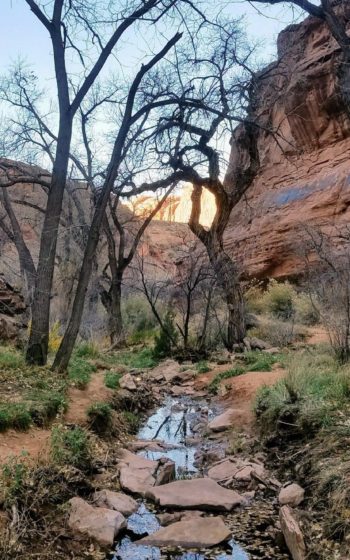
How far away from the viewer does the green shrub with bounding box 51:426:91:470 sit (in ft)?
16.3


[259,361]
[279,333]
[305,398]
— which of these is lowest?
[279,333]

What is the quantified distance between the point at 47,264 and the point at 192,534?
595cm

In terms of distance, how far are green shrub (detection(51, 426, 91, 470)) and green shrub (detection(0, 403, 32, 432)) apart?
0.32 meters

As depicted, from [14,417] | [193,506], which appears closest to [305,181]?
[14,417]

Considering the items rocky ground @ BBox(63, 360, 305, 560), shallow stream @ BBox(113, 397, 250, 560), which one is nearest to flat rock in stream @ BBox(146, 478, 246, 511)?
rocky ground @ BBox(63, 360, 305, 560)

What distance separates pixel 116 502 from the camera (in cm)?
475

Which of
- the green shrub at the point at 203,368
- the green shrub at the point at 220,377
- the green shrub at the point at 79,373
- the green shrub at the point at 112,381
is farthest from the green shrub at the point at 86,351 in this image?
A: the green shrub at the point at 220,377

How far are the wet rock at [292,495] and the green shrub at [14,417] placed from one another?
8.89 feet

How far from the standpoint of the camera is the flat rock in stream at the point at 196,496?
4777 mm

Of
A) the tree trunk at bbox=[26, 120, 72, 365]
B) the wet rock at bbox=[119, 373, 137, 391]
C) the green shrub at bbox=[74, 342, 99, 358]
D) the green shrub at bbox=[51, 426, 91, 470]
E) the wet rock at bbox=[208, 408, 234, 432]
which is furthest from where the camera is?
the green shrub at bbox=[74, 342, 99, 358]

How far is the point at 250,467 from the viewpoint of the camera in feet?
18.9

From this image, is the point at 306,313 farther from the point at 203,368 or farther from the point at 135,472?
the point at 135,472

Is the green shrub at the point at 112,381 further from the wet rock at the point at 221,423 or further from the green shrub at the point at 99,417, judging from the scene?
the wet rock at the point at 221,423

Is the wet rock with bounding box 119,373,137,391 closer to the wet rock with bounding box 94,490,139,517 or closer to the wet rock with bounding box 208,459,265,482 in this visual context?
the wet rock with bounding box 208,459,265,482
